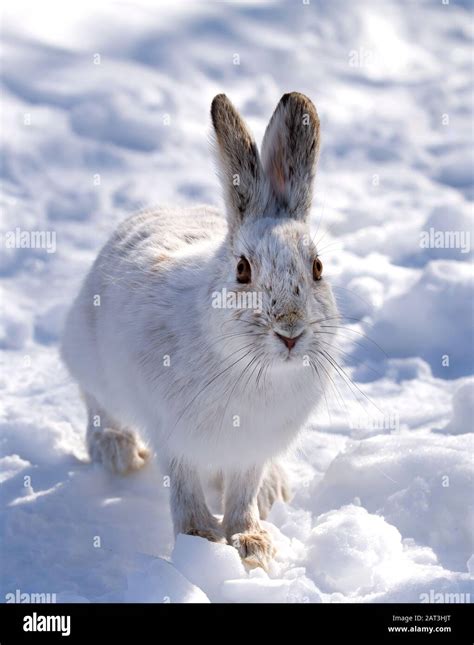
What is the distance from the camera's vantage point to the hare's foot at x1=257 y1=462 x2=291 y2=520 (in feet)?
15.1

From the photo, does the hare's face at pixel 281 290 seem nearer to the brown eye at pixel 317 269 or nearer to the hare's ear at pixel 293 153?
the brown eye at pixel 317 269

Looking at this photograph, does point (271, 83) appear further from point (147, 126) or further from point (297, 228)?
point (297, 228)

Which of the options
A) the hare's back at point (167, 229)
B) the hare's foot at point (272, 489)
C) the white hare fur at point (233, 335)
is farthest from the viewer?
the hare's foot at point (272, 489)

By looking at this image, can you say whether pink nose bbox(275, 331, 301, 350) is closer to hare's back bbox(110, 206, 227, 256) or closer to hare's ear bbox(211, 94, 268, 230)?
hare's ear bbox(211, 94, 268, 230)

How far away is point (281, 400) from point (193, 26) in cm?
728

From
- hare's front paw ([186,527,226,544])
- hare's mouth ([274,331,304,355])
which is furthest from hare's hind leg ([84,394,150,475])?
hare's mouth ([274,331,304,355])

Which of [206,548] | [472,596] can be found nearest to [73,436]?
[206,548]

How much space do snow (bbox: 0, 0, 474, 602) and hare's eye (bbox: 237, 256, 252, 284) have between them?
52cm

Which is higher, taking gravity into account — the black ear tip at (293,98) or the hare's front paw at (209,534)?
the black ear tip at (293,98)

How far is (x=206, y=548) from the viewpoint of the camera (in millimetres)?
3680

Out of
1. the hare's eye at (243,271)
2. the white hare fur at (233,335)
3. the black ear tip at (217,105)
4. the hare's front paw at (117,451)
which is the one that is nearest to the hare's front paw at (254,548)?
the white hare fur at (233,335)

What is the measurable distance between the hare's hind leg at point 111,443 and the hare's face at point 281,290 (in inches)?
64.7

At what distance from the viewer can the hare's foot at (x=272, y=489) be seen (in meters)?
4.59

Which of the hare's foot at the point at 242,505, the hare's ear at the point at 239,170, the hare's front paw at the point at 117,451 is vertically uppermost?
the hare's ear at the point at 239,170
